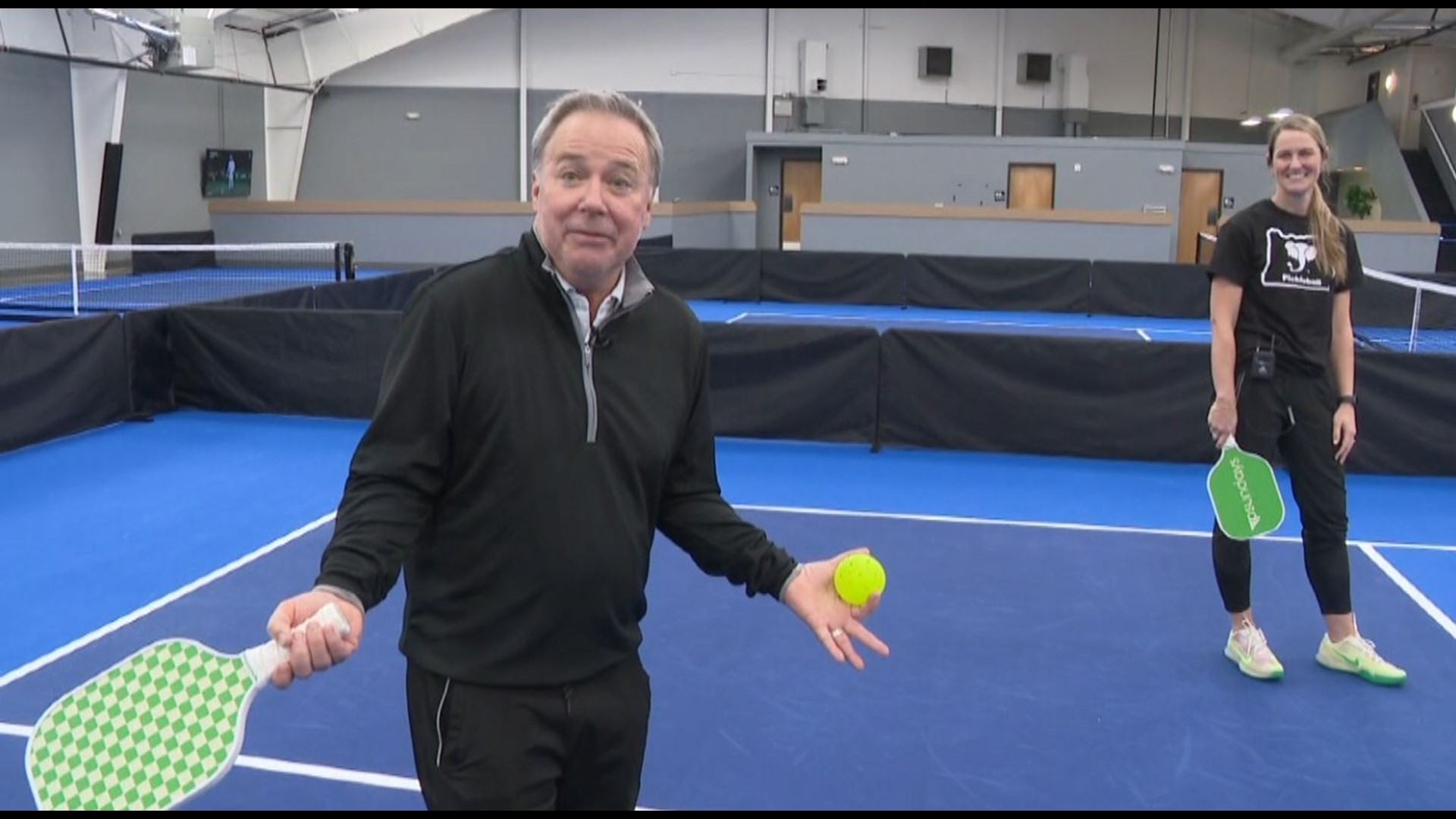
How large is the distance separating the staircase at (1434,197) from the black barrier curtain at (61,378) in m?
25.9

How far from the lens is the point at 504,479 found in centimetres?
203

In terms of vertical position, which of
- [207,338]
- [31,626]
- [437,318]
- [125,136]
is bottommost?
[31,626]

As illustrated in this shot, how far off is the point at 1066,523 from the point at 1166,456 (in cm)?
220

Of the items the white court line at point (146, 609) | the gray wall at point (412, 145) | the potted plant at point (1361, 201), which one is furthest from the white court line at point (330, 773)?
the potted plant at point (1361, 201)

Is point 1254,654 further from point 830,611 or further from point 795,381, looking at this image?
point 795,381

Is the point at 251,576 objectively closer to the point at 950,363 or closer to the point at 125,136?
the point at 950,363

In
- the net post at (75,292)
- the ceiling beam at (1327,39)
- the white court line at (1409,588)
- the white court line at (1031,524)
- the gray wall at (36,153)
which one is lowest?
the white court line at (1409,588)

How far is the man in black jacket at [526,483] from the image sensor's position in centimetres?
200

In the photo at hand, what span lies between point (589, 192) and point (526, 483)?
0.49 meters

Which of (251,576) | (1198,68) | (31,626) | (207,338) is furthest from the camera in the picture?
(1198,68)

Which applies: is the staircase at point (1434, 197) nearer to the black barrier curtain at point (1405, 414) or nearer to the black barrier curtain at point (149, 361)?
the black barrier curtain at point (1405, 414)

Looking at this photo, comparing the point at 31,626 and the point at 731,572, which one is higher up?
the point at 731,572

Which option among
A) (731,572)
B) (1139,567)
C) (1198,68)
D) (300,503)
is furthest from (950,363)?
(1198,68)

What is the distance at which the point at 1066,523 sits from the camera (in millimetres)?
7402
